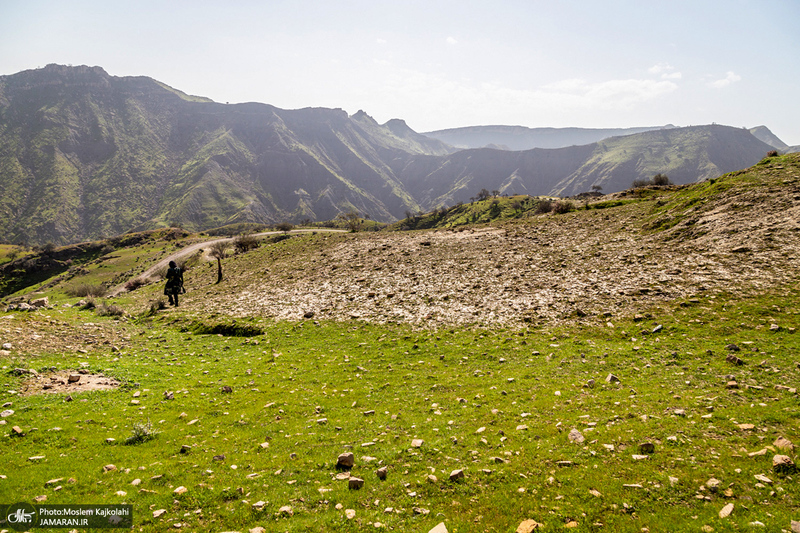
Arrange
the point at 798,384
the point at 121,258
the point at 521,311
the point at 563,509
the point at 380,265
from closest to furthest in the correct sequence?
the point at 563,509, the point at 798,384, the point at 521,311, the point at 380,265, the point at 121,258

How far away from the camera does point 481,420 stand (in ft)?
38.4

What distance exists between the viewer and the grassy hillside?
767 centimetres

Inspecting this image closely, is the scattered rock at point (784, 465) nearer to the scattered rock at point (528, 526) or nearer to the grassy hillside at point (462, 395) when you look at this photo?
the grassy hillside at point (462, 395)

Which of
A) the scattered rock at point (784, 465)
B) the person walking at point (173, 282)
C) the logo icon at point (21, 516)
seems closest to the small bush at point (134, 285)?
the person walking at point (173, 282)

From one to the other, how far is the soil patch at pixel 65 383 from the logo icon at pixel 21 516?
296 inches

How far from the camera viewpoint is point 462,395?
45.7 ft

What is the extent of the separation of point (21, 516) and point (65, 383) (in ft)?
29.9

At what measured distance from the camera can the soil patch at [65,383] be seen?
13008 millimetres

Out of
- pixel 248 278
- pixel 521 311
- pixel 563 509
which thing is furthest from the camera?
pixel 248 278

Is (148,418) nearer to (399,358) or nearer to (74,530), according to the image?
(74,530)

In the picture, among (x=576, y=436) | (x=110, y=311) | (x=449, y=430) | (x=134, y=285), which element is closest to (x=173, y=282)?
(x=110, y=311)

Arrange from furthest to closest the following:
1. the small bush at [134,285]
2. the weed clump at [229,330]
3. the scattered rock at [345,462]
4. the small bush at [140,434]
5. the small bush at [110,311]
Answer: the small bush at [134,285], the small bush at [110,311], the weed clump at [229,330], the small bush at [140,434], the scattered rock at [345,462]

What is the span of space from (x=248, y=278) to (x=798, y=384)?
41.0 m

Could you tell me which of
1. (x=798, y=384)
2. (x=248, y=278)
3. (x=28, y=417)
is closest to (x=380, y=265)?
(x=248, y=278)
